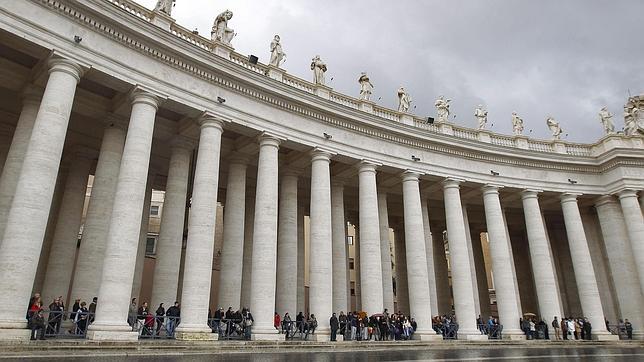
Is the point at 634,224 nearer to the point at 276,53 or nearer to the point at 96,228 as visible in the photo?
the point at 276,53

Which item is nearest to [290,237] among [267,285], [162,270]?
[267,285]

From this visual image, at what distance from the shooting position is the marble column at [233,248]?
24219 millimetres

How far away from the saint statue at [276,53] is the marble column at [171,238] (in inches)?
303

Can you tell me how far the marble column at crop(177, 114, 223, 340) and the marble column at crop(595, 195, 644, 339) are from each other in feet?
98.6

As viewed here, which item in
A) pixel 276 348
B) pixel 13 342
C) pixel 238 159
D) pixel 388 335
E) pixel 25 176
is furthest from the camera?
pixel 238 159

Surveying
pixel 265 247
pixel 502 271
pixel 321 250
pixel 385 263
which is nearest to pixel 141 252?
pixel 265 247

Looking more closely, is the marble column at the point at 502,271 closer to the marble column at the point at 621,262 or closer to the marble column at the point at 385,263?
the marble column at the point at 385,263

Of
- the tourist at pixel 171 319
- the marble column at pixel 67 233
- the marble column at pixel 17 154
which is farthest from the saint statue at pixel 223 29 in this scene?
the tourist at pixel 171 319

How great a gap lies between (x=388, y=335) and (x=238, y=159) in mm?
13674

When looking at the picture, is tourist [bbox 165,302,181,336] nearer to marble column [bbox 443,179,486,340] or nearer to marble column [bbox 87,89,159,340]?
marble column [bbox 87,89,159,340]

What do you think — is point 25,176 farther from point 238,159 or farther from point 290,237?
point 290,237

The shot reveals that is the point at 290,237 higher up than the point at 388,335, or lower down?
higher up

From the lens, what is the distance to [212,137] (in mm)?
22312

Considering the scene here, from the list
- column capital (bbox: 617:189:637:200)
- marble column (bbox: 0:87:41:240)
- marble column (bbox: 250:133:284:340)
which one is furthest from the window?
column capital (bbox: 617:189:637:200)
